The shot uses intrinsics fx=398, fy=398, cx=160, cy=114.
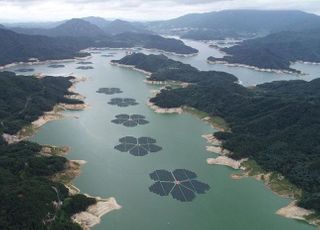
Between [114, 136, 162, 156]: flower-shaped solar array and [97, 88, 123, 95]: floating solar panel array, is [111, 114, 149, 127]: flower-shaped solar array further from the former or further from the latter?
[97, 88, 123, 95]: floating solar panel array

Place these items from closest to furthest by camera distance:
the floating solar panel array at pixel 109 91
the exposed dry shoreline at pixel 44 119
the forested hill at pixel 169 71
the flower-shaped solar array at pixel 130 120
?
1. the exposed dry shoreline at pixel 44 119
2. the flower-shaped solar array at pixel 130 120
3. the floating solar panel array at pixel 109 91
4. the forested hill at pixel 169 71

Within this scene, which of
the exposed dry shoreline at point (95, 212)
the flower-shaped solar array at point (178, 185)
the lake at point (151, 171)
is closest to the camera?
the exposed dry shoreline at point (95, 212)

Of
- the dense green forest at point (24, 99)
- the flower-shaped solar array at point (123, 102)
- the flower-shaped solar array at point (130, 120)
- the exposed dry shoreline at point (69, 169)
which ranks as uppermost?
the dense green forest at point (24, 99)

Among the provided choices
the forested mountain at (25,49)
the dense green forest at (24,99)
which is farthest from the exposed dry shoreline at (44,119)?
the forested mountain at (25,49)

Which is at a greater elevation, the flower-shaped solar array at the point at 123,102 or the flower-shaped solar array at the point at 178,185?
the flower-shaped solar array at the point at 178,185

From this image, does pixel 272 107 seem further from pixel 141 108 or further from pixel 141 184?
pixel 141 184

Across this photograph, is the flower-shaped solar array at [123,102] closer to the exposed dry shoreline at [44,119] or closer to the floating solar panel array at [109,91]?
the exposed dry shoreline at [44,119]

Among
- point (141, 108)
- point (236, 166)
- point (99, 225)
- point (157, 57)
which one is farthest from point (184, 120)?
point (157, 57)
